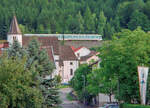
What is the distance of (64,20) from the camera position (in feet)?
563

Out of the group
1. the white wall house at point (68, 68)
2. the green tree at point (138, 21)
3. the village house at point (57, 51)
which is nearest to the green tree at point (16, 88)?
the village house at point (57, 51)

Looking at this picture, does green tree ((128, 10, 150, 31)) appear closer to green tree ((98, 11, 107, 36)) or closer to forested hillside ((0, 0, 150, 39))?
forested hillside ((0, 0, 150, 39))

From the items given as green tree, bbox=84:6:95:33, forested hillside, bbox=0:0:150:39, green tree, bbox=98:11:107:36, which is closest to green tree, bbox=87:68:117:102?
forested hillside, bbox=0:0:150:39

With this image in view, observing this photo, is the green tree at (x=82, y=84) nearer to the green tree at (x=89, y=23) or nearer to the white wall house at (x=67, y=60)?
the white wall house at (x=67, y=60)

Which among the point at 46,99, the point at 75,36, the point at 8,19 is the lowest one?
the point at 46,99

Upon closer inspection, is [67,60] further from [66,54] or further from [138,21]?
[138,21]

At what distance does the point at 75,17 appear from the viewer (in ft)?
570

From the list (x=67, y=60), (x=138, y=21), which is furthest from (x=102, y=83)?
(x=138, y=21)

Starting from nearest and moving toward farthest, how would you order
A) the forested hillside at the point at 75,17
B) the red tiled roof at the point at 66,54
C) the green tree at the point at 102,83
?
1. the green tree at the point at 102,83
2. the red tiled roof at the point at 66,54
3. the forested hillside at the point at 75,17

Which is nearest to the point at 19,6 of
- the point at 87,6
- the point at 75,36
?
the point at 87,6

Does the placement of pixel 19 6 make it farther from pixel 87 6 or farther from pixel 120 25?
pixel 120 25

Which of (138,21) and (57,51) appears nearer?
(57,51)

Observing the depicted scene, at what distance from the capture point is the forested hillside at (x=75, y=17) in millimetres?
155500

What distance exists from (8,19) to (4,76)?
13337 cm
